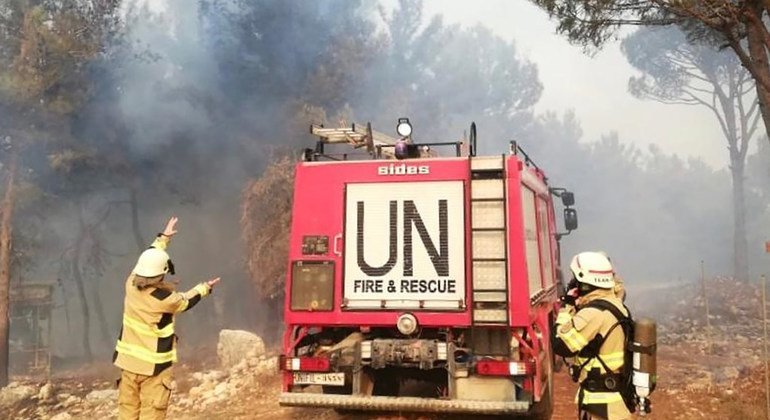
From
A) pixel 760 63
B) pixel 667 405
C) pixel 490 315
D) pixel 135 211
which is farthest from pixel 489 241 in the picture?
pixel 135 211

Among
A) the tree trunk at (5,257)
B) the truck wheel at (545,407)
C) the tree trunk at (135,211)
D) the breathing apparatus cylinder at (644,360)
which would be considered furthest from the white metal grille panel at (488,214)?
the tree trunk at (135,211)

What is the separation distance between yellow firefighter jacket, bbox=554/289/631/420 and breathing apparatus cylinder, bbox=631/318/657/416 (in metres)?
0.09

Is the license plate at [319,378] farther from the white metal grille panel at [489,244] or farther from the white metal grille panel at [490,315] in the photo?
the white metal grille panel at [489,244]

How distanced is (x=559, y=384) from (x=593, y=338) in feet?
16.9

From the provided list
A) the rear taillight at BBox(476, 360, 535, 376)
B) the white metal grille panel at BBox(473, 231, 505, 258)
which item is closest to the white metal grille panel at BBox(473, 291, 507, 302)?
the white metal grille panel at BBox(473, 231, 505, 258)

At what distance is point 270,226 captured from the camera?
14047 millimetres

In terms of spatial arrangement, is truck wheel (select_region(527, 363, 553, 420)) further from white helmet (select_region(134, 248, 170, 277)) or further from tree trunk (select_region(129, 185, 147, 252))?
tree trunk (select_region(129, 185, 147, 252))

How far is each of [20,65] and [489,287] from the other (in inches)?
476

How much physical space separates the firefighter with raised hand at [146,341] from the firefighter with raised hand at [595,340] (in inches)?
113

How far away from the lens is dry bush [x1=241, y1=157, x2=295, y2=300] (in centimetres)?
1394

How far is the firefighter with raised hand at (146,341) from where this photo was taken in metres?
4.43

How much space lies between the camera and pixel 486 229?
5.32m

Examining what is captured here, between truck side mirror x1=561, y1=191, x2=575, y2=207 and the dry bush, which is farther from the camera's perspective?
the dry bush

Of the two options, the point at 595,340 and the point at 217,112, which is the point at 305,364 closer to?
the point at 595,340
